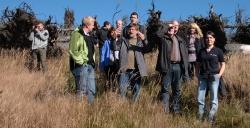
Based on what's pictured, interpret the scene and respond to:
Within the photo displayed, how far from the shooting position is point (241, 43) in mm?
18438

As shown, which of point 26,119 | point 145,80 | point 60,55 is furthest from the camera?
point 60,55

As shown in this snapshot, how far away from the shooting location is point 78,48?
10.7 m

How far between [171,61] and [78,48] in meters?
1.72

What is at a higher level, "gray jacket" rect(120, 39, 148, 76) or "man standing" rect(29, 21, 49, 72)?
"man standing" rect(29, 21, 49, 72)

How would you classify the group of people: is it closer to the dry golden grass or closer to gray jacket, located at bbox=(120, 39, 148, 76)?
gray jacket, located at bbox=(120, 39, 148, 76)

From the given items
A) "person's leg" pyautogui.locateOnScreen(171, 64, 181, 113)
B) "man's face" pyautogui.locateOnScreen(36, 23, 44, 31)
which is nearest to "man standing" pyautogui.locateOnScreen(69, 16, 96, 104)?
"person's leg" pyautogui.locateOnScreen(171, 64, 181, 113)

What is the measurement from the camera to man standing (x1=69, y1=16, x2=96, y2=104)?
34.8ft

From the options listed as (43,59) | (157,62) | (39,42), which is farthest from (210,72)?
(39,42)

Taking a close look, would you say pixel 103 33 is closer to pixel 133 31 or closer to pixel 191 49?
pixel 191 49

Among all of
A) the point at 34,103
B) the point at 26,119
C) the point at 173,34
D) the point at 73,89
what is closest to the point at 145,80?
the point at 73,89

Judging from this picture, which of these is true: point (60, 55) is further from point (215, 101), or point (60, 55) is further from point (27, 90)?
point (215, 101)

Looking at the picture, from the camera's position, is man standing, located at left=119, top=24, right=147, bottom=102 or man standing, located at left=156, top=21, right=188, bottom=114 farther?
man standing, located at left=119, top=24, right=147, bottom=102

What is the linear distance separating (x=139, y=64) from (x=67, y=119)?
2.48 m

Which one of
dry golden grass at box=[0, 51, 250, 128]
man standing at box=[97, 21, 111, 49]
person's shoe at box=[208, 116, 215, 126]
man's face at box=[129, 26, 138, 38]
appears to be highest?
man standing at box=[97, 21, 111, 49]
